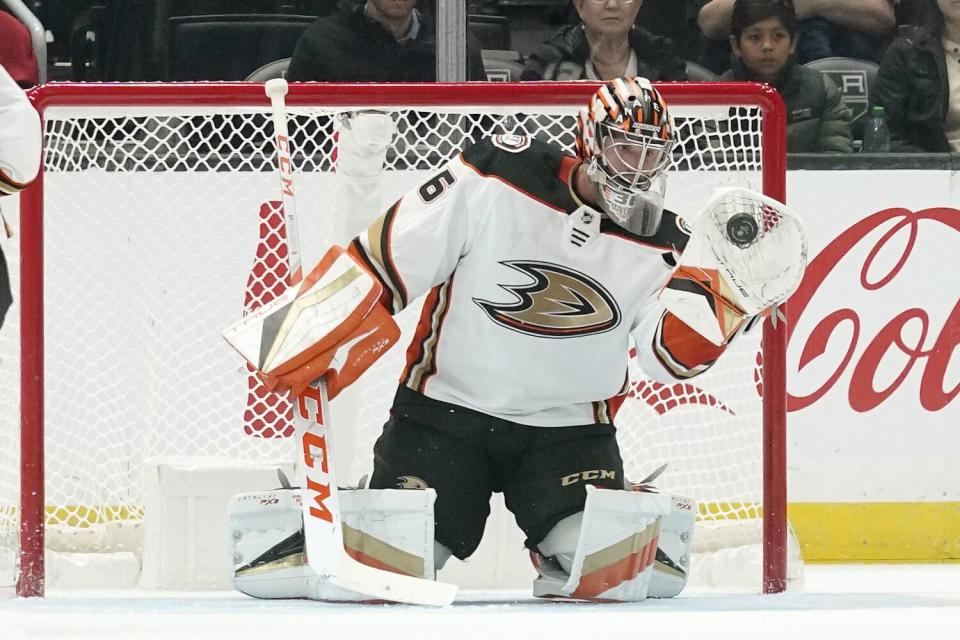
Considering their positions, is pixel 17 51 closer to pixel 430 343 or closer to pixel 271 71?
pixel 271 71

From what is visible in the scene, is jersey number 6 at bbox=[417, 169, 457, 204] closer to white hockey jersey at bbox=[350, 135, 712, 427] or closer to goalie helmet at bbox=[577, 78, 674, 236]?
white hockey jersey at bbox=[350, 135, 712, 427]

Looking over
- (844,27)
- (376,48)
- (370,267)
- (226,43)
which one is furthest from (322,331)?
(844,27)

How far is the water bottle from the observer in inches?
154

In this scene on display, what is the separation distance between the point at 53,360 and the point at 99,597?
0.63m

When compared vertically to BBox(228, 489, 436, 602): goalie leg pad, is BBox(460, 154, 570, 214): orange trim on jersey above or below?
above

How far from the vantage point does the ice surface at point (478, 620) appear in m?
1.98

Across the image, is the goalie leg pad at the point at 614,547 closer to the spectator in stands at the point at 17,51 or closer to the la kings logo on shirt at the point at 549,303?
the la kings logo on shirt at the point at 549,303

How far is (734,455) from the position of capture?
339 cm

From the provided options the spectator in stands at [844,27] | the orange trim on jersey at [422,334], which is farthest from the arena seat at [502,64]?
the orange trim on jersey at [422,334]

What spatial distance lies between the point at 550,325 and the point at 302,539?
55 centimetres

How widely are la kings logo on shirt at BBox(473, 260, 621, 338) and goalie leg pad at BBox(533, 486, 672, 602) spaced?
0.94 feet

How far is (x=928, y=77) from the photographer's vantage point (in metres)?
4.08

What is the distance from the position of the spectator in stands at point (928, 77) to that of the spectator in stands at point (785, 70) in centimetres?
14

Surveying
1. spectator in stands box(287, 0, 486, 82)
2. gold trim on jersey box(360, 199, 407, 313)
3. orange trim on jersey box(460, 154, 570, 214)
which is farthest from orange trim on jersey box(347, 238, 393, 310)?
spectator in stands box(287, 0, 486, 82)
